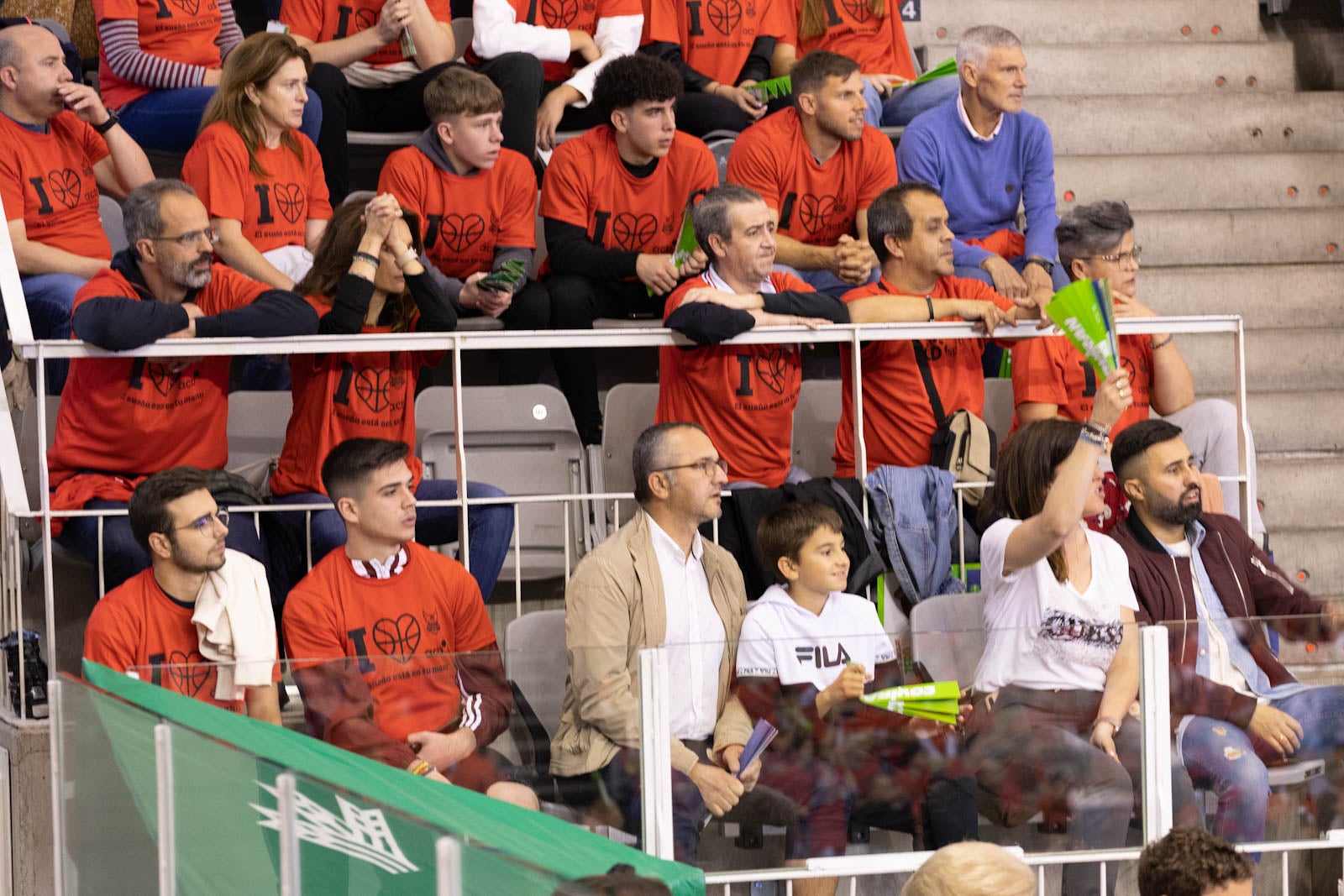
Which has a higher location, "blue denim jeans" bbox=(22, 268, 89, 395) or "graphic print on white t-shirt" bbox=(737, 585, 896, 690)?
"blue denim jeans" bbox=(22, 268, 89, 395)

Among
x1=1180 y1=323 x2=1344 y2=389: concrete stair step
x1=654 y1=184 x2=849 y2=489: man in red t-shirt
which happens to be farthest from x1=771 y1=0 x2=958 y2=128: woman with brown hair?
x1=654 y1=184 x2=849 y2=489: man in red t-shirt

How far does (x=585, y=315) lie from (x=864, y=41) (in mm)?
2185

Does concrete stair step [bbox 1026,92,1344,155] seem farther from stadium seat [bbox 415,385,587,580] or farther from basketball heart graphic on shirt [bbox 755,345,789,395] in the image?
stadium seat [bbox 415,385,587,580]

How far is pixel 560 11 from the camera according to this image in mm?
7984

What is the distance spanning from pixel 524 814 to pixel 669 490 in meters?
1.48

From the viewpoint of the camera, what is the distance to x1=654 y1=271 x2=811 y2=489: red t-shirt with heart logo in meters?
5.94

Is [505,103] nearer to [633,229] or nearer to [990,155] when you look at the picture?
[633,229]

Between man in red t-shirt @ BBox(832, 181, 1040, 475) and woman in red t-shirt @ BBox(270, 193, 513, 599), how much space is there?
4.09 ft

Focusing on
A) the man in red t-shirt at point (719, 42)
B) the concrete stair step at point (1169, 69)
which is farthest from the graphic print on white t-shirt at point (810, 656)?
the concrete stair step at point (1169, 69)

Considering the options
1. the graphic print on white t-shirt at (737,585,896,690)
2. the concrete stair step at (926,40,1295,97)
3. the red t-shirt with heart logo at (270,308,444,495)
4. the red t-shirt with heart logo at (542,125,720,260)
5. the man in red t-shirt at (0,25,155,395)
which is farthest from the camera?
the concrete stair step at (926,40,1295,97)

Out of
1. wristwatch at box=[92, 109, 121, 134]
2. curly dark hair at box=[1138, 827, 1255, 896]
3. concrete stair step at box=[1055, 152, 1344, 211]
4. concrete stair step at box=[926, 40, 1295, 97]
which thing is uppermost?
concrete stair step at box=[926, 40, 1295, 97]

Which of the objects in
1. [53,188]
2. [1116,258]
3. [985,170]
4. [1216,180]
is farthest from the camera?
[1216,180]

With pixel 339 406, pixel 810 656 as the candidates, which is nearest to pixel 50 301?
pixel 339 406

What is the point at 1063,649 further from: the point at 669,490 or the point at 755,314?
the point at 755,314
